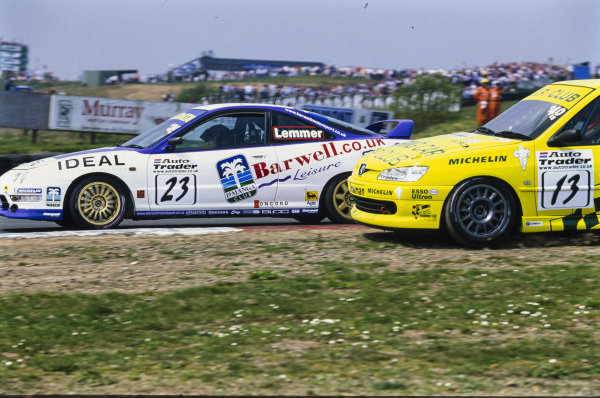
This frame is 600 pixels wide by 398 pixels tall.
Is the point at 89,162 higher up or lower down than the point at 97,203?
higher up

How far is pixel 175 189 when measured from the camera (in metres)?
9.23

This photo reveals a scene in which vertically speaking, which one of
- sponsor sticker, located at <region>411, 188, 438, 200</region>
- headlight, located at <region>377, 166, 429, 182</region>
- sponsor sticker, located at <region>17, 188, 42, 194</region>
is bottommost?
sponsor sticker, located at <region>411, 188, 438, 200</region>

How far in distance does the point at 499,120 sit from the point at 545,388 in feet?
15.7

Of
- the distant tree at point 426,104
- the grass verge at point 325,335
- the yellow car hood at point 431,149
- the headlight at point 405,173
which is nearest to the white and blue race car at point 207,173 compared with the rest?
the yellow car hood at point 431,149

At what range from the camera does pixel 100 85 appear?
29031mm

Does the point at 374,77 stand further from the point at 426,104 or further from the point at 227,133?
the point at 227,133

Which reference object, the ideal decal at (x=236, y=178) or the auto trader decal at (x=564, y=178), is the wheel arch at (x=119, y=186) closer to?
the ideal decal at (x=236, y=178)

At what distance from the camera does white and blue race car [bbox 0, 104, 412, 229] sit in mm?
9008

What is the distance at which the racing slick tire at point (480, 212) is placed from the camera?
7.44m

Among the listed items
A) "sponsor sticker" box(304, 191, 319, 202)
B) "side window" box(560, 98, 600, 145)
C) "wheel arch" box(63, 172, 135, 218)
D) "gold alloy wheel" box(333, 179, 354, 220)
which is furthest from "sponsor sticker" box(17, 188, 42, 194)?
"side window" box(560, 98, 600, 145)

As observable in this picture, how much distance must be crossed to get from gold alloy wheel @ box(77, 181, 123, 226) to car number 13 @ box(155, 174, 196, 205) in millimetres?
465

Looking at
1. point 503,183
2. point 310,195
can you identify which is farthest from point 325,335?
point 310,195

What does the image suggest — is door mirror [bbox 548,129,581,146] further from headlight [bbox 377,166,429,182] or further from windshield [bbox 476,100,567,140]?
headlight [bbox 377,166,429,182]

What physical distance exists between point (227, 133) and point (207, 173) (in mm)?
564
